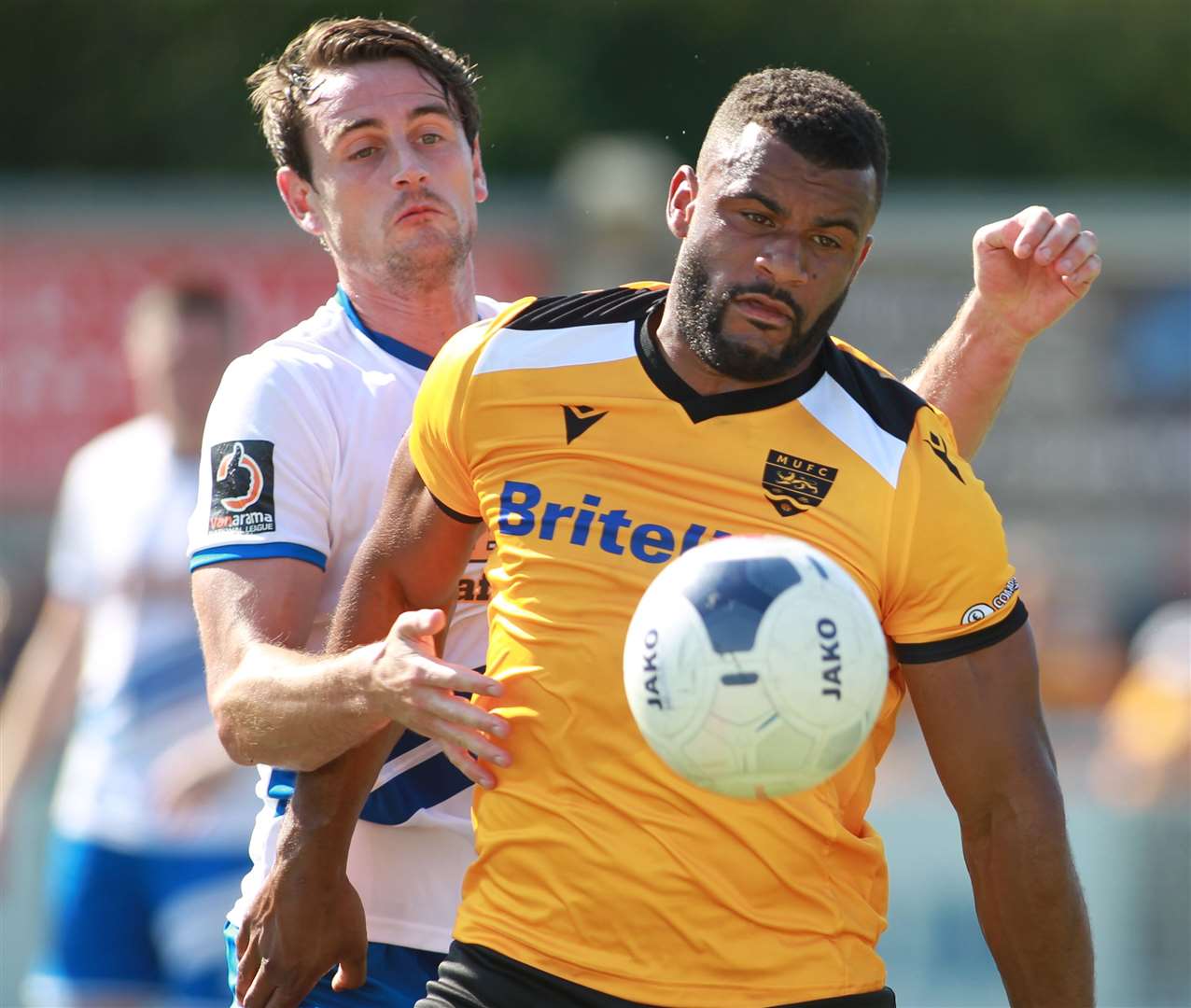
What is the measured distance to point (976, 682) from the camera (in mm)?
3607

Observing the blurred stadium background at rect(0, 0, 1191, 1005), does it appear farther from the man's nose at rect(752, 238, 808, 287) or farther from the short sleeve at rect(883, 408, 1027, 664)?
the short sleeve at rect(883, 408, 1027, 664)

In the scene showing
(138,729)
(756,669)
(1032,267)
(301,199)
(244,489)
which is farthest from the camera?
(138,729)

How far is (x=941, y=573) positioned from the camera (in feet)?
11.7

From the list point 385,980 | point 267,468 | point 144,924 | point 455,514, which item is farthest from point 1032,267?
point 144,924

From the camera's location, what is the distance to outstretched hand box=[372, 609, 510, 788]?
3428 millimetres

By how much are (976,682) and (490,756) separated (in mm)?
867

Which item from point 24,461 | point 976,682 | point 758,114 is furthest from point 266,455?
point 24,461

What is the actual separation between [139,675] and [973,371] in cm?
365

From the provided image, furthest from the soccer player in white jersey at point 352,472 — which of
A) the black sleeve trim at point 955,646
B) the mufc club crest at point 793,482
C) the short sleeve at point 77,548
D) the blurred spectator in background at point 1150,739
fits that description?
the blurred spectator in background at point 1150,739

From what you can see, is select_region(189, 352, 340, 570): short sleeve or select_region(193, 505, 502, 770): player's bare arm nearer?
select_region(193, 505, 502, 770): player's bare arm

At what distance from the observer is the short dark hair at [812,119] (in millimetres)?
3645

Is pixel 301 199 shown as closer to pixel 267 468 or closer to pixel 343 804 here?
pixel 267 468

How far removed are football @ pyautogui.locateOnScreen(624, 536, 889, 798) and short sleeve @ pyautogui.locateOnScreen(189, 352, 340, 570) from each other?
1074 millimetres

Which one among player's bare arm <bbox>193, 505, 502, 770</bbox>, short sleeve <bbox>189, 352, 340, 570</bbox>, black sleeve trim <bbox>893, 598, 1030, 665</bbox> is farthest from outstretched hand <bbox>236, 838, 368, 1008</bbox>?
black sleeve trim <bbox>893, 598, 1030, 665</bbox>
